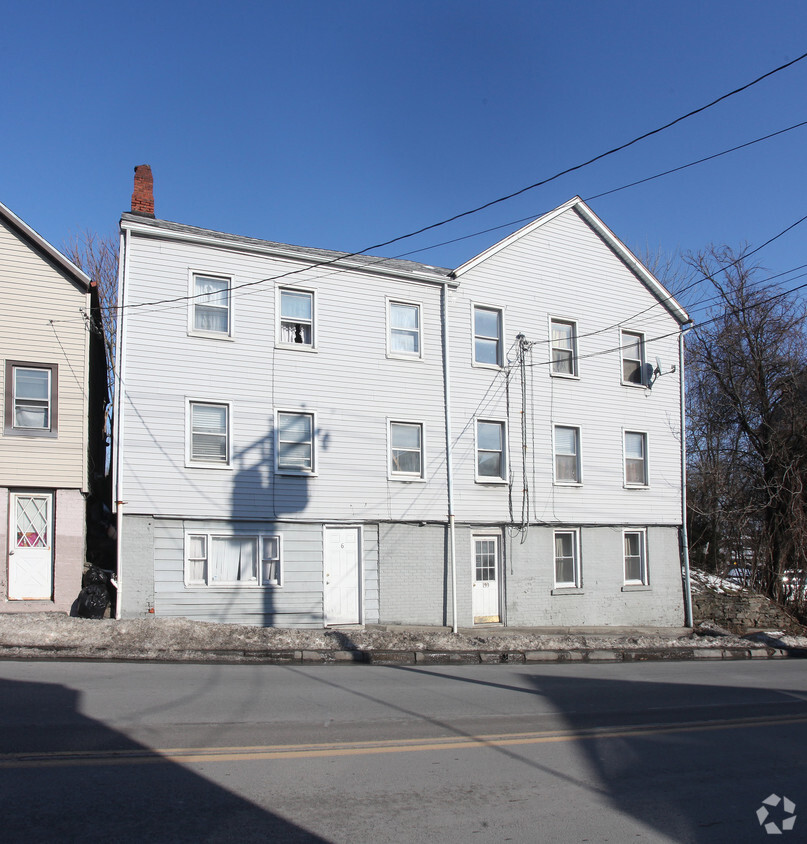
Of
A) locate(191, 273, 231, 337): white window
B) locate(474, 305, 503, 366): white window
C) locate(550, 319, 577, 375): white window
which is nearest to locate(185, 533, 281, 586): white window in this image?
locate(191, 273, 231, 337): white window

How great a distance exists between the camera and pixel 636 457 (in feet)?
72.7

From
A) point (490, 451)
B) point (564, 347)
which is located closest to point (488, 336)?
point (564, 347)

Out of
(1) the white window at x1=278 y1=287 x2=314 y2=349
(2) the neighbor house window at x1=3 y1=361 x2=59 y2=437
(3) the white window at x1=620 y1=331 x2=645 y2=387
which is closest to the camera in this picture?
(2) the neighbor house window at x1=3 y1=361 x2=59 y2=437

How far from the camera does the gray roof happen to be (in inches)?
669

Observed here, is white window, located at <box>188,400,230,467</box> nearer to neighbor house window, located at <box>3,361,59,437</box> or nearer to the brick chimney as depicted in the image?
neighbor house window, located at <box>3,361,59,437</box>

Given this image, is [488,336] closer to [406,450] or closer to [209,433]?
[406,450]

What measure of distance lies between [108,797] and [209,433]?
11.9 meters

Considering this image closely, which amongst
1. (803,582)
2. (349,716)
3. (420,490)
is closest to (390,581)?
(420,490)

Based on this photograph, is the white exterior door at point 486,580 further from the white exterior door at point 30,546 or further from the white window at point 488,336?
the white exterior door at point 30,546

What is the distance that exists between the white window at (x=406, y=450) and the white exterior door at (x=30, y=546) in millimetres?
7570

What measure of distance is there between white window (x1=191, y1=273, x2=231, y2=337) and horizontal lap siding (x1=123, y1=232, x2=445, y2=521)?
0.68 ft

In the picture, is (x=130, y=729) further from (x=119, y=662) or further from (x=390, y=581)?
(x=390, y=581)

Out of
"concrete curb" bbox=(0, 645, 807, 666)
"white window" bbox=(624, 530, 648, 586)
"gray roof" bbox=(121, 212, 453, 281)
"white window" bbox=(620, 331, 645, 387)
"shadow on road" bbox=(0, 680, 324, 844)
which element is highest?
"gray roof" bbox=(121, 212, 453, 281)

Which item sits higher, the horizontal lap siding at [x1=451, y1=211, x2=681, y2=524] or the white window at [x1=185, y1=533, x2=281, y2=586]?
the horizontal lap siding at [x1=451, y1=211, x2=681, y2=524]
